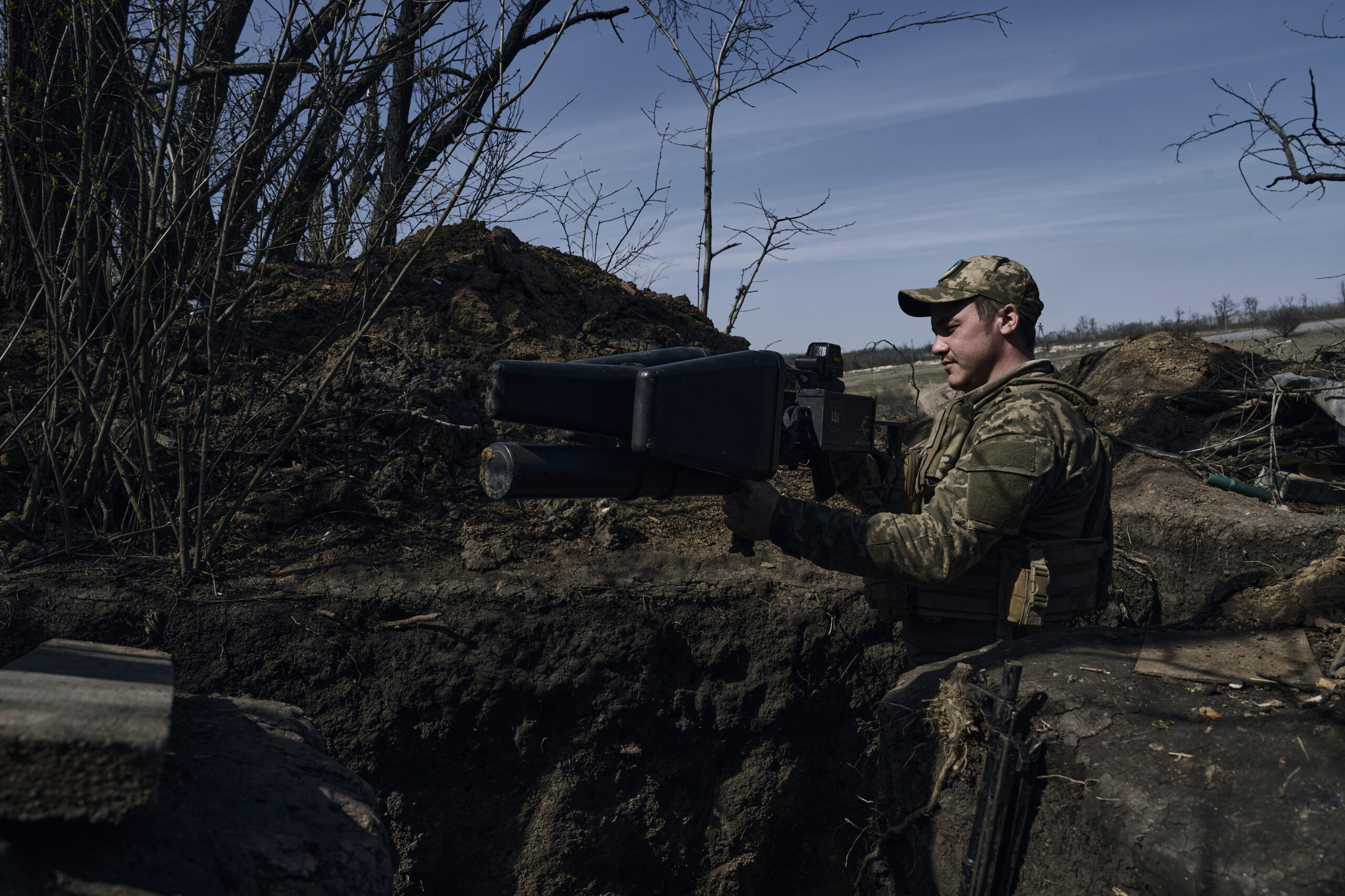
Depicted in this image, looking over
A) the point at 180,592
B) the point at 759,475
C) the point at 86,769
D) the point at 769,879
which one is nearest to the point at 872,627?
the point at 769,879

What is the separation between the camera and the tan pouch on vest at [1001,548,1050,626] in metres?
2.34

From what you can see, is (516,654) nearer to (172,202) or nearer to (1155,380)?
(172,202)

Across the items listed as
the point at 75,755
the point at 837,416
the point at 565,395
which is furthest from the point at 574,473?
the point at 75,755

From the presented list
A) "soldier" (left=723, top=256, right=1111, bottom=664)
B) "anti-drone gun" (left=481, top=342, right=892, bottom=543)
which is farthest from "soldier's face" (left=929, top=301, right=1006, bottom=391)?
"anti-drone gun" (left=481, top=342, right=892, bottom=543)

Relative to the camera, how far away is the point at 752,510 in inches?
81.9

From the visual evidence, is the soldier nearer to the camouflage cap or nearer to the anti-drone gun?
the camouflage cap

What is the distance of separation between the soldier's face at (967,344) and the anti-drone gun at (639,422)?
1028mm

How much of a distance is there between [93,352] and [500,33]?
2200 mm

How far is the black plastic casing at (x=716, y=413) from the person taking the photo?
1541 mm

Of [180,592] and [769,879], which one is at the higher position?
[180,592]

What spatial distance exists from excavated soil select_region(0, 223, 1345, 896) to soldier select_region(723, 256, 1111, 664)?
0.54 metres

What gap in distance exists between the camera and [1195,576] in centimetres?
463

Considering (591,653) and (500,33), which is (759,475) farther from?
(500,33)

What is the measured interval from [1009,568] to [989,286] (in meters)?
0.85
